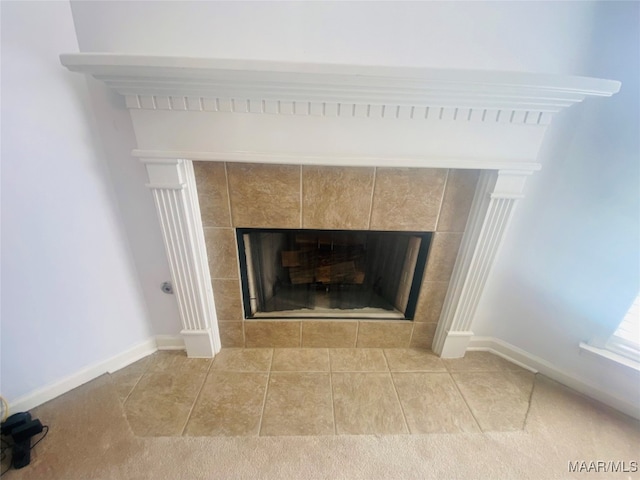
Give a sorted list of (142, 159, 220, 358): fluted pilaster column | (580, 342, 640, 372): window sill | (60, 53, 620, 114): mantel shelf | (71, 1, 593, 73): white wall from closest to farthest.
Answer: (60, 53, 620, 114): mantel shelf
(71, 1, 593, 73): white wall
(142, 159, 220, 358): fluted pilaster column
(580, 342, 640, 372): window sill

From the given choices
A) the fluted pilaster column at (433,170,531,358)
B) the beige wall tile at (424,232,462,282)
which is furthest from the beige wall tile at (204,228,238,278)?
the fluted pilaster column at (433,170,531,358)

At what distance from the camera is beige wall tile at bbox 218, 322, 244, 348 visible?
55.1 inches

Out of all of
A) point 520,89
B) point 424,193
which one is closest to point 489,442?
point 424,193

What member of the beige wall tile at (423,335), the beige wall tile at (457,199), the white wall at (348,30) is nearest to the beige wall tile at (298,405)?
the beige wall tile at (423,335)

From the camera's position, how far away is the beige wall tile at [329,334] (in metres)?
1.44

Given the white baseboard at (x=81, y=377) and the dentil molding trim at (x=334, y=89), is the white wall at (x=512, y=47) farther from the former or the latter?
the white baseboard at (x=81, y=377)

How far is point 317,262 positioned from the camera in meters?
1.45

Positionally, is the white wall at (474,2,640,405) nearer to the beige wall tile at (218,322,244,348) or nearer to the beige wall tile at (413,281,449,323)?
the beige wall tile at (413,281,449,323)

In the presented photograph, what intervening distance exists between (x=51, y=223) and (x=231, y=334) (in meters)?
0.92

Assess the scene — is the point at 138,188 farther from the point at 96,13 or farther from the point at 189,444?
the point at 189,444

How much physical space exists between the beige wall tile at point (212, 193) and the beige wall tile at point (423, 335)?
1174 mm

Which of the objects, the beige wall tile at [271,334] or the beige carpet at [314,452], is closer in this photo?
the beige carpet at [314,452]

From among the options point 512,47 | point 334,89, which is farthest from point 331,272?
point 512,47

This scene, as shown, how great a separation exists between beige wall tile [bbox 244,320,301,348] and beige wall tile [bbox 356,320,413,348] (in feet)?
1.24
